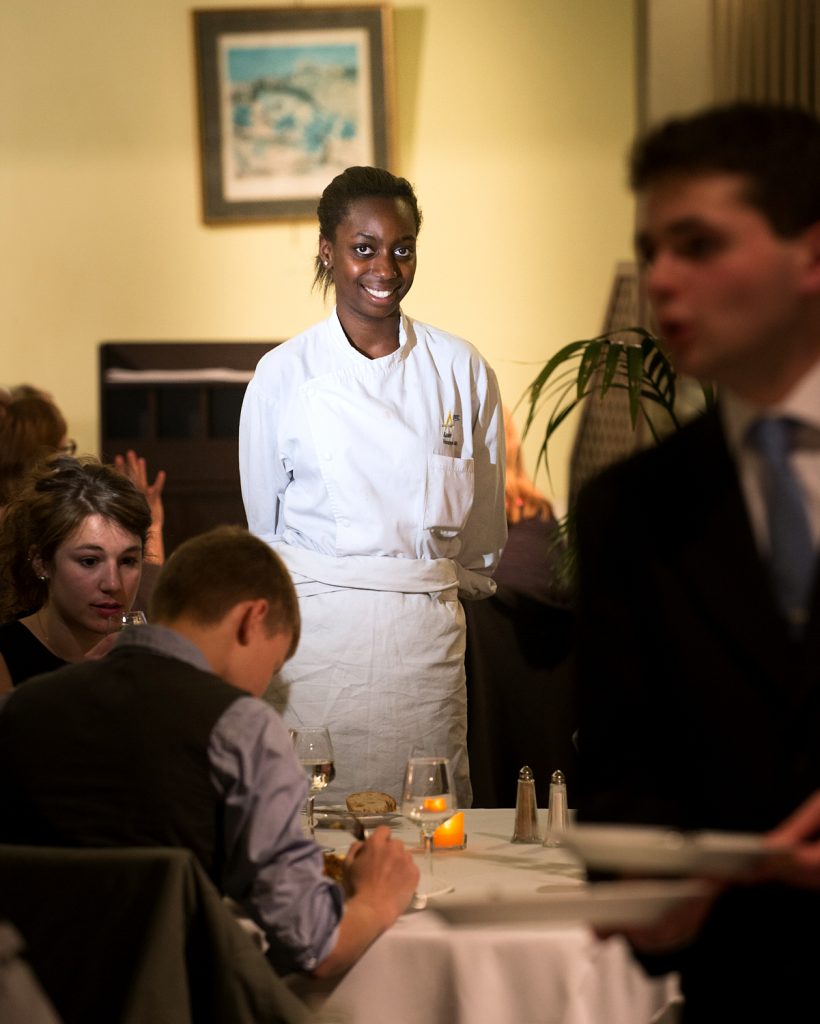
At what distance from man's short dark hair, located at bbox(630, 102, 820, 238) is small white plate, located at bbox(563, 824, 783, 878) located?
0.39 m

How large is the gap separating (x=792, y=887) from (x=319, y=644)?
198 cm

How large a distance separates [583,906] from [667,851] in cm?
6

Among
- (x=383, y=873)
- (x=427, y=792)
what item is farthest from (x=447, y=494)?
(x=383, y=873)

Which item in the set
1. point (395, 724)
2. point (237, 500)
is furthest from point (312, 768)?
point (237, 500)

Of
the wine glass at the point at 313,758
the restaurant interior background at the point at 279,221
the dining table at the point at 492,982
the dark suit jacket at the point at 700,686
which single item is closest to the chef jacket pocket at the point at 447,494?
the wine glass at the point at 313,758

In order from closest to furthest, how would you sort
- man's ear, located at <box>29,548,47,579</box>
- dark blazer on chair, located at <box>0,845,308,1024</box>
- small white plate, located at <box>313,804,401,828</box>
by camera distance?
dark blazer on chair, located at <box>0,845,308,1024</box> → small white plate, located at <box>313,804,401,828</box> → man's ear, located at <box>29,548,47,579</box>

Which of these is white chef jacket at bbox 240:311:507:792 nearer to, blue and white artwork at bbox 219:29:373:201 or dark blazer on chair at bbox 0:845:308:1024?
dark blazer on chair at bbox 0:845:308:1024

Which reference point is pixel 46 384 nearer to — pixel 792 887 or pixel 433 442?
pixel 433 442

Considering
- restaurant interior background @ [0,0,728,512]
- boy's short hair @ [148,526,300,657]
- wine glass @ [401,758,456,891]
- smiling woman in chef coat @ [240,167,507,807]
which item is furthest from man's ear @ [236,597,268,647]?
restaurant interior background @ [0,0,728,512]

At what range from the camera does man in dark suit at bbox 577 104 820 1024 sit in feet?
2.94

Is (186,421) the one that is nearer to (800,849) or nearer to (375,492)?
(375,492)

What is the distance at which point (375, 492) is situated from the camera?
111 inches

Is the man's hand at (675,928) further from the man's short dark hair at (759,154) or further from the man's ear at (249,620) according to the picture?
the man's ear at (249,620)

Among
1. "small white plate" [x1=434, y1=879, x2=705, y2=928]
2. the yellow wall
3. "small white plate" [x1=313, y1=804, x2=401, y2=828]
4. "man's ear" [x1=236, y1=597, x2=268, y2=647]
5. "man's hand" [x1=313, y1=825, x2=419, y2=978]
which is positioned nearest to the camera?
"small white plate" [x1=434, y1=879, x2=705, y2=928]
